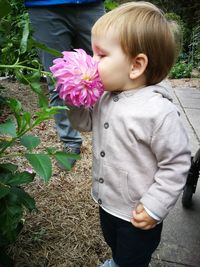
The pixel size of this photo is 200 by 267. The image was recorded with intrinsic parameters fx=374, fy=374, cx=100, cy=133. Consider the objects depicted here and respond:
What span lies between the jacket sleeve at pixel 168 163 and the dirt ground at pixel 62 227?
46 cm

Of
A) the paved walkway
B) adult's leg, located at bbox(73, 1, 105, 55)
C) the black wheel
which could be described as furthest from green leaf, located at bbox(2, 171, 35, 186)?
adult's leg, located at bbox(73, 1, 105, 55)

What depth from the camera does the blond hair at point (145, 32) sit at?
4.17 ft

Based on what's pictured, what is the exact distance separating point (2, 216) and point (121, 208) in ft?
1.45

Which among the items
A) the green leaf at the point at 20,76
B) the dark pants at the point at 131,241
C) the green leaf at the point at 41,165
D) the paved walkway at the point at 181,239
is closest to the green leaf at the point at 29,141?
the green leaf at the point at 41,165

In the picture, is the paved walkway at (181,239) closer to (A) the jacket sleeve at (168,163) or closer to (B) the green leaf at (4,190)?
(A) the jacket sleeve at (168,163)

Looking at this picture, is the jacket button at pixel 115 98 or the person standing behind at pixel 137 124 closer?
the person standing behind at pixel 137 124

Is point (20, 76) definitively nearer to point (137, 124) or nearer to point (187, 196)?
point (137, 124)

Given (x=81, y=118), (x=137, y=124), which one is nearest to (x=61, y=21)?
(x=81, y=118)

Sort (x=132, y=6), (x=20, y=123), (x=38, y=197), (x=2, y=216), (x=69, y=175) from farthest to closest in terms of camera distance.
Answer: (x=69, y=175), (x=38, y=197), (x=132, y=6), (x=2, y=216), (x=20, y=123)

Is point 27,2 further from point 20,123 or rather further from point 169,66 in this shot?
point 20,123

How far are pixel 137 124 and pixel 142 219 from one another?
334 mm

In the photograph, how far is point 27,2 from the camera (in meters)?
2.53

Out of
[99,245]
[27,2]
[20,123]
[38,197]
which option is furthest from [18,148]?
[20,123]

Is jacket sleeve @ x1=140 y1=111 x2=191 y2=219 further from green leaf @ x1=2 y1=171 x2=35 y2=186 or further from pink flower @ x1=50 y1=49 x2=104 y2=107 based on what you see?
green leaf @ x1=2 y1=171 x2=35 y2=186
